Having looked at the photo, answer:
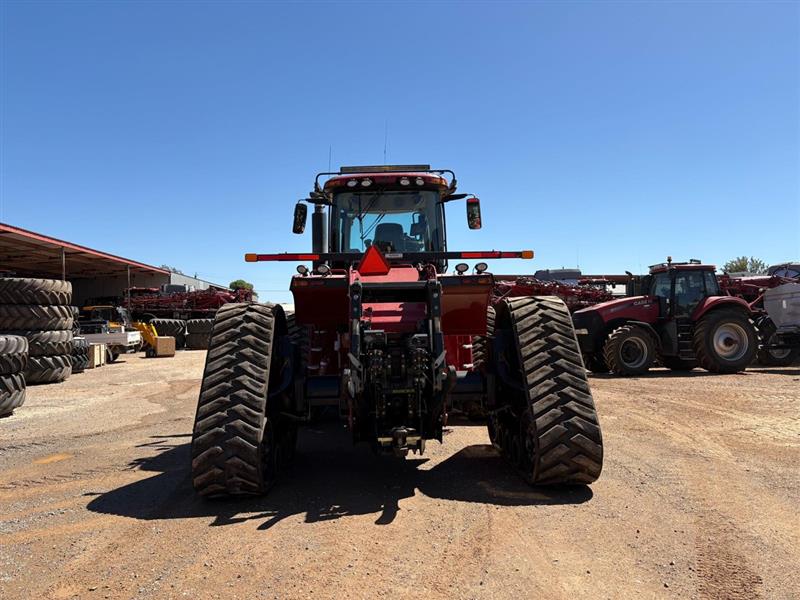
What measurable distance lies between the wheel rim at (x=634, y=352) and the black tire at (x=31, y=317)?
13033 millimetres

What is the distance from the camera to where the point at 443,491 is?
456 cm

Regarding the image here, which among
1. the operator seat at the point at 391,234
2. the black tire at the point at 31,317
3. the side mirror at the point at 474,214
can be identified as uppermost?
the side mirror at the point at 474,214

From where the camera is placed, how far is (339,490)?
4590 mm

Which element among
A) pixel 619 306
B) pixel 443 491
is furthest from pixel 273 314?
pixel 619 306

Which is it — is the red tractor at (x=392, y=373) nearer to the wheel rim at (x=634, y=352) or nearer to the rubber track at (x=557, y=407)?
the rubber track at (x=557, y=407)

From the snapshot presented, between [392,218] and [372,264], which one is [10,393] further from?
[372,264]

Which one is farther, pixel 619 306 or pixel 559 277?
→ pixel 559 277

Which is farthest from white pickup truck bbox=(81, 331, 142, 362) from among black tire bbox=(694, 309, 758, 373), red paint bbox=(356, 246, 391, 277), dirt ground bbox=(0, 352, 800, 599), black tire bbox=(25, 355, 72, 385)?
black tire bbox=(694, 309, 758, 373)

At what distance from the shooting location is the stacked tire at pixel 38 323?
12344 millimetres

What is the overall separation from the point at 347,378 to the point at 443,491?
1273 millimetres

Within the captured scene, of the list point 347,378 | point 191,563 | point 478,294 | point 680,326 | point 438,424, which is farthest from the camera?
point 680,326

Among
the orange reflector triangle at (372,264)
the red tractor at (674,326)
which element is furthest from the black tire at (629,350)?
the orange reflector triangle at (372,264)

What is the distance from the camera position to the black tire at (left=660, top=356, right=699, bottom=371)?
1485cm

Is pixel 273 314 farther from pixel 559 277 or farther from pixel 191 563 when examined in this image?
pixel 559 277
